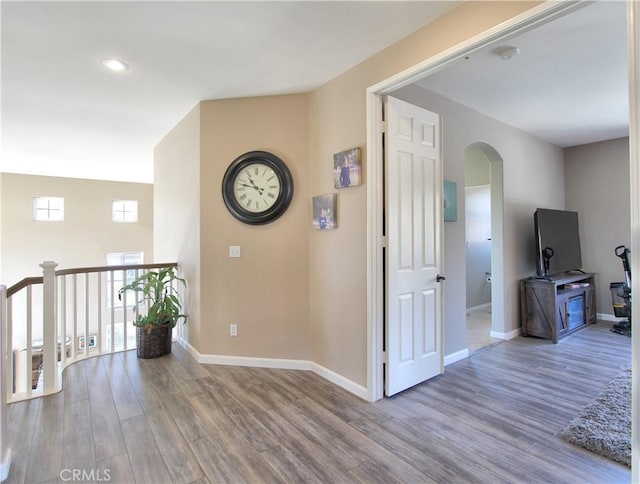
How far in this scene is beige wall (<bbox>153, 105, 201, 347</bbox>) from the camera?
335cm

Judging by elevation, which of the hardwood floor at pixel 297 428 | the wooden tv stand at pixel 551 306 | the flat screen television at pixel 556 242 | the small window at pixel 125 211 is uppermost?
the small window at pixel 125 211

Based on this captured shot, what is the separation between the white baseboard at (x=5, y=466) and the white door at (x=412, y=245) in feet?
7.55

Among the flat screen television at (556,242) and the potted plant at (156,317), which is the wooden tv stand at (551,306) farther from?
the potted plant at (156,317)

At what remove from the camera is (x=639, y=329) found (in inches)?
50.0

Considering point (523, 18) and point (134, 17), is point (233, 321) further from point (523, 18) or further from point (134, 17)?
point (523, 18)

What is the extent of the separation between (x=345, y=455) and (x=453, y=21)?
8.64 ft

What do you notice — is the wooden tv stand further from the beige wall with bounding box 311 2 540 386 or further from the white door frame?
the white door frame

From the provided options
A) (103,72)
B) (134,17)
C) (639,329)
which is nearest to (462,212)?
(639,329)

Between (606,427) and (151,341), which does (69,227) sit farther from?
(606,427)

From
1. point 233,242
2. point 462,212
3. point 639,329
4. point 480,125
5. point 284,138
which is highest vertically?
A: point 480,125

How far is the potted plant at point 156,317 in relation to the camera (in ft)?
10.9

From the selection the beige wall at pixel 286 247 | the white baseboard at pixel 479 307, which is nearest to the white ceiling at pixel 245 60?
the beige wall at pixel 286 247

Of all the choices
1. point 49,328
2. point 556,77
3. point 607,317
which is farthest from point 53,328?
point 607,317

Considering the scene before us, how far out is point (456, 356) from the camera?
326cm
